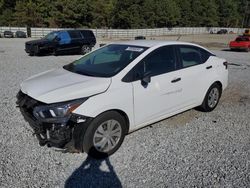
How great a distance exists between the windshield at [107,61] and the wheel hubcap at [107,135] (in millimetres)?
745

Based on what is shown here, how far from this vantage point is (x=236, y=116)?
558cm

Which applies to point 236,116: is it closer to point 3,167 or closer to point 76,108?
point 76,108

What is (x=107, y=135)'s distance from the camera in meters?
3.72

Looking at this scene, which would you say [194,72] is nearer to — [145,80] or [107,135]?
[145,80]

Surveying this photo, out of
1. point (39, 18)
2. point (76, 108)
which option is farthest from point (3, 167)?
point (39, 18)

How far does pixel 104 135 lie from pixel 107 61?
1.45 metres

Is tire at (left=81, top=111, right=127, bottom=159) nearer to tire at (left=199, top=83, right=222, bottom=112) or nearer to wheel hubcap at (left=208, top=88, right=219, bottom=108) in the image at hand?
tire at (left=199, top=83, right=222, bottom=112)

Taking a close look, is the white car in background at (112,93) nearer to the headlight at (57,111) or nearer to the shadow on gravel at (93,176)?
the headlight at (57,111)

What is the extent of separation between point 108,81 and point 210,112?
2947 millimetres

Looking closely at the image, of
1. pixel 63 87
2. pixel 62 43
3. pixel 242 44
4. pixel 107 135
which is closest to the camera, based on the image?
pixel 63 87

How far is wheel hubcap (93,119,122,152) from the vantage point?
11.9 feet

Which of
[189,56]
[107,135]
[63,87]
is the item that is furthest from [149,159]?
[189,56]

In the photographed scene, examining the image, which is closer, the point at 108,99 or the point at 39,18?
the point at 108,99

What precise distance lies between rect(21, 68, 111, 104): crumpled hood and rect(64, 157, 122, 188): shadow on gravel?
951 mm
